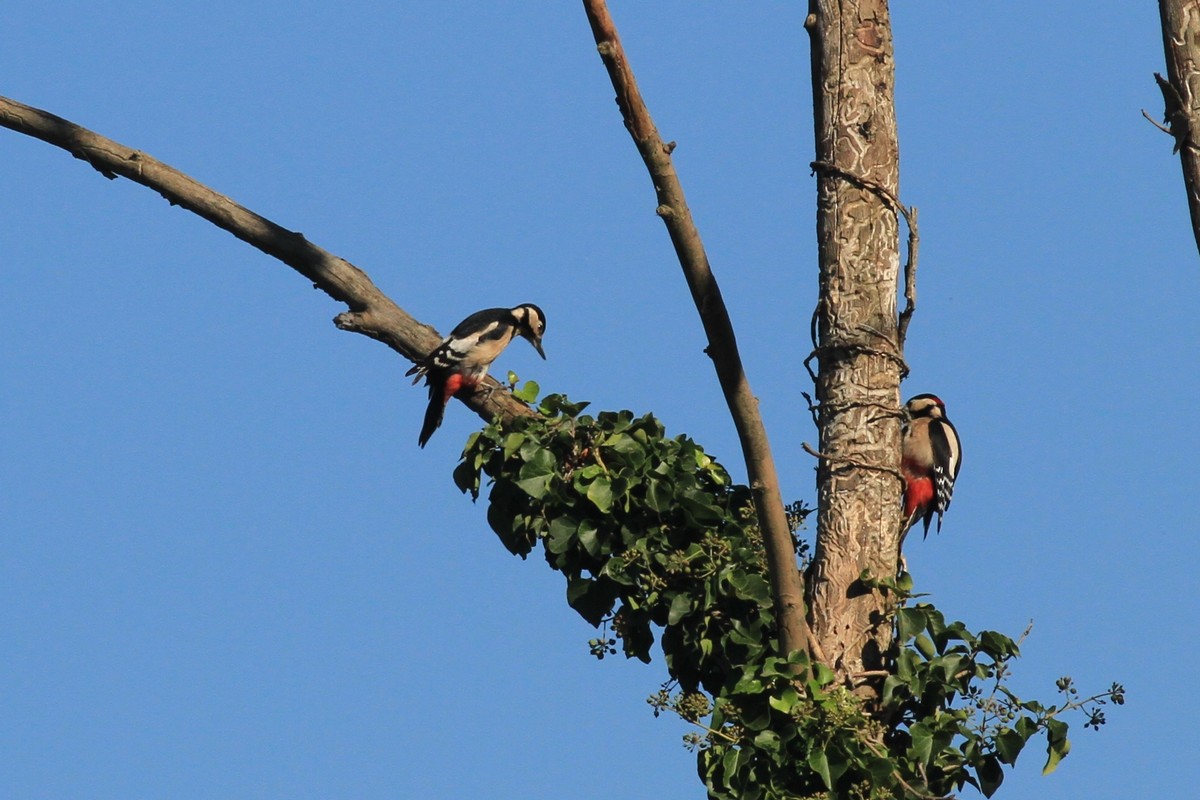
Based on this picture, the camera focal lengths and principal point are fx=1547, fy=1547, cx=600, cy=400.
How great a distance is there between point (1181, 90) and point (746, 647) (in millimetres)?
2474

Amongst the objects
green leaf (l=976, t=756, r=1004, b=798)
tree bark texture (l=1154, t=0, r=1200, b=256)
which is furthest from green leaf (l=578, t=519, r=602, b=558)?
tree bark texture (l=1154, t=0, r=1200, b=256)

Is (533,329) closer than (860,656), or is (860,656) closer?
(860,656)

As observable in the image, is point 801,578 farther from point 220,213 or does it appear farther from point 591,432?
point 220,213

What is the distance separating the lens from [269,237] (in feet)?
22.5

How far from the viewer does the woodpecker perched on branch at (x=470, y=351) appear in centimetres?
739

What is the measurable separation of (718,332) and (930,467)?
301 centimetres

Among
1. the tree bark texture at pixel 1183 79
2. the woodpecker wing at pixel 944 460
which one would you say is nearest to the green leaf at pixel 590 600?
the woodpecker wing at pixel 944 460

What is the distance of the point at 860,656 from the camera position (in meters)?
5.65

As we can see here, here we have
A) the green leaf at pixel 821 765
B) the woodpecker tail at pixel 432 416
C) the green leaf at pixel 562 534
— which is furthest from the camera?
the woodpecker tail at pixel 432 416

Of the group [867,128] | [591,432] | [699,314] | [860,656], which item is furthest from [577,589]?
[867,128]

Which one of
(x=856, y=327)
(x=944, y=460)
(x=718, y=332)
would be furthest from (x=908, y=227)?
(x=944, y=460)

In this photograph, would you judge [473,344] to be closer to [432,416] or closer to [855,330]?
[432,416]

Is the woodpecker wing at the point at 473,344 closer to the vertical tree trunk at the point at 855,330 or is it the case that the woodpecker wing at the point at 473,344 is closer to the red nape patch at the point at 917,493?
the vertical tree trunk at the point at 855,330

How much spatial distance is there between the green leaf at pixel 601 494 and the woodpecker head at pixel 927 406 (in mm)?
2830
